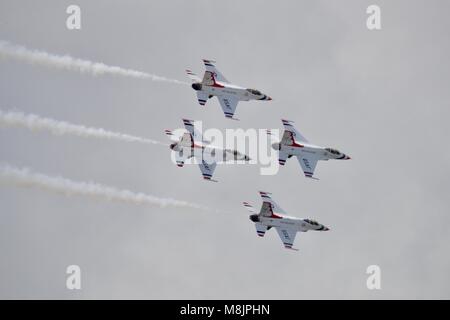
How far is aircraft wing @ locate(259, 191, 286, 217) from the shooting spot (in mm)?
94500

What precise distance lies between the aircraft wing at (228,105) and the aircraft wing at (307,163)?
574 cm

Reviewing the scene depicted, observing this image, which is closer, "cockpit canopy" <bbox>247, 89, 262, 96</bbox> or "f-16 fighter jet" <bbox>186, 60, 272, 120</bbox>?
"f-16 fighter jet" <bbox>186, 60, 272, 120</bbox>

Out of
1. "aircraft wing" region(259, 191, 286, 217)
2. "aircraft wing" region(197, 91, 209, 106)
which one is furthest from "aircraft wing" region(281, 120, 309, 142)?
"aircraft wing" region(197, 91, 209, 106)

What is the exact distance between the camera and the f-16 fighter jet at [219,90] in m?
94.5

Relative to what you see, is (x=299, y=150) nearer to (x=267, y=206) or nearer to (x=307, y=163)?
(x=307, y=163)

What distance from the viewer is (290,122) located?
96.5m

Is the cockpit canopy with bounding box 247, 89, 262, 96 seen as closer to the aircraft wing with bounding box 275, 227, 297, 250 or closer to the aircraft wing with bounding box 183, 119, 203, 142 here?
the aircraft wing with bounding box 183, 119, 203, 142

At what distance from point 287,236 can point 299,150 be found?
6.22m

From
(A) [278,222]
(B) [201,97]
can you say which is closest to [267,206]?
(A) [278,222]

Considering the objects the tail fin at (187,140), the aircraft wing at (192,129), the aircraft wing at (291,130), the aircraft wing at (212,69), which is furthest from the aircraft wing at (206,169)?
the aircraft wing at (291,130)

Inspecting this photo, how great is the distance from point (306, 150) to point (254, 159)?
12.5 ft
